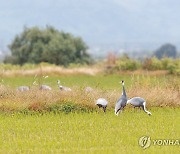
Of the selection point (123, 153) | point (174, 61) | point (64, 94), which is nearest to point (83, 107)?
point (64, 94)

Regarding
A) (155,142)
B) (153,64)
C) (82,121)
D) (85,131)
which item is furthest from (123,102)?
(153,64)

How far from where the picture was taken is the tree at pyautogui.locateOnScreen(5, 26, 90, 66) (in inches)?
2160

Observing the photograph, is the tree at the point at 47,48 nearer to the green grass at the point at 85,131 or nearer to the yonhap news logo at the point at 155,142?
the green grass at the point at 85,131

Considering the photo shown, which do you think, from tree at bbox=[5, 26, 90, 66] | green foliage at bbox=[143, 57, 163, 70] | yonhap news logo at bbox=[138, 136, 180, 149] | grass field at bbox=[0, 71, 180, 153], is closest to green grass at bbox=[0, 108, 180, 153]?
grass field at bbox=[0, 71, 180, 153]

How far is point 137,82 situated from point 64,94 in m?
3.32

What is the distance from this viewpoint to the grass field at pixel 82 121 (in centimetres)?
1089

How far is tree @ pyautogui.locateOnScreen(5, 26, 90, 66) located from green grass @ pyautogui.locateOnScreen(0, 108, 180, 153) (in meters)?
39.2

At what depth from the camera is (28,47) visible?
58.8 metres

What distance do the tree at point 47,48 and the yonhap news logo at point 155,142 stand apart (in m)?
42.9

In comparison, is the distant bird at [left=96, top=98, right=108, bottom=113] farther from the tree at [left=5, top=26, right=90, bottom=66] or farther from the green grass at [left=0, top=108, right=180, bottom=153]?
the tree at [left=5, top=26, right=90, bottom=66]

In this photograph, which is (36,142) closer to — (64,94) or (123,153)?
(123,153)

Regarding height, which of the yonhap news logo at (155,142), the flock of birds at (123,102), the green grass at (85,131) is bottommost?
the green grass at (85,131)

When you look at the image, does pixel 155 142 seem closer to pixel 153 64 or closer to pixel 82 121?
pixel 82 121

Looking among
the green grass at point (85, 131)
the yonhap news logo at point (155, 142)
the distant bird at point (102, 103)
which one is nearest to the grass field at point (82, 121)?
the green grass at point (85, 131)
